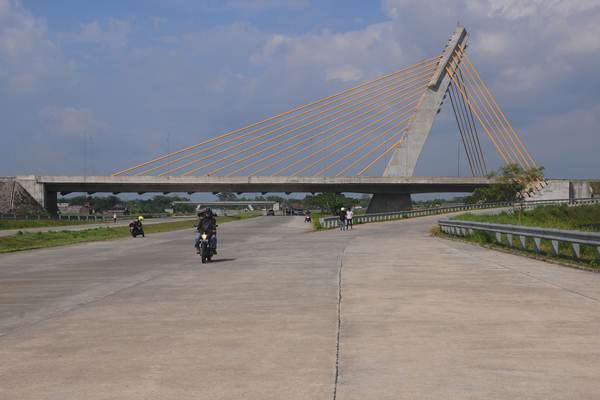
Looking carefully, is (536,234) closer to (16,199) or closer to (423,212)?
(423,212)

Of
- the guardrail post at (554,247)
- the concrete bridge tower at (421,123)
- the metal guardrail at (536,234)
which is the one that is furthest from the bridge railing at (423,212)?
the guardrail post at (554,247)

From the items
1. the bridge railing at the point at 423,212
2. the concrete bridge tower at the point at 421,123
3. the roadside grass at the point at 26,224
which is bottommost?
the bridge railing at the point at 423,212

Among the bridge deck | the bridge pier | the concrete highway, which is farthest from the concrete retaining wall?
the concrete highway

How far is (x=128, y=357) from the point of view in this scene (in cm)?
693

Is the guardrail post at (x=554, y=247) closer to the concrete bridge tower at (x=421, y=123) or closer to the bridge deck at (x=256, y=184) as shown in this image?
the concrete bridge tower at (x=421, y=123)

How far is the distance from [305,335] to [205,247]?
38.3 feet

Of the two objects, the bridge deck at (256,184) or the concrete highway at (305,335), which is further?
the bridge deck at (256,184)

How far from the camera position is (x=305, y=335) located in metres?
7.96

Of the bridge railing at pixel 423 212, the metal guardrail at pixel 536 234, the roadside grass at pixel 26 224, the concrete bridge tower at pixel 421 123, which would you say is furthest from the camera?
the concrete bridge tower at pixel 421 123

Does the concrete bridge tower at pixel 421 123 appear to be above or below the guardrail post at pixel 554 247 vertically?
above

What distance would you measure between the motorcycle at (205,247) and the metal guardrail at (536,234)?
965 cm

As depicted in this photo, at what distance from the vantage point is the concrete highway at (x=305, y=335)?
578cm

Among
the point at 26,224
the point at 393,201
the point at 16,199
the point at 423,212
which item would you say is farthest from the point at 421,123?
the point at 16,199

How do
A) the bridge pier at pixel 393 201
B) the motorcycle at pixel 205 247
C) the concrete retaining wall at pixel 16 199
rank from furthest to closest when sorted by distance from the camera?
1. the bridge pier at pixel 393 201
2. the concrete retaining wall at pixel 16 199
3. the motorcycle at pixel 205 247
